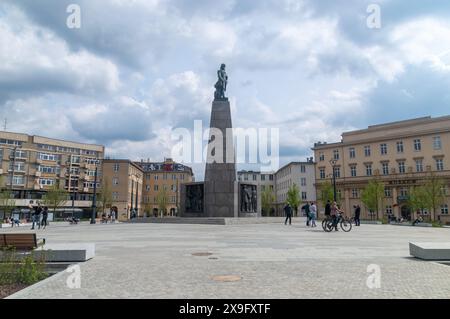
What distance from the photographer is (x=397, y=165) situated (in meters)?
64.8

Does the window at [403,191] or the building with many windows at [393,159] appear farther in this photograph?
the window at [403,191]

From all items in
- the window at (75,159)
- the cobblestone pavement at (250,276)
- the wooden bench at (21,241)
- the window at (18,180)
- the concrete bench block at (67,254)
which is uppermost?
the window at (75,159)

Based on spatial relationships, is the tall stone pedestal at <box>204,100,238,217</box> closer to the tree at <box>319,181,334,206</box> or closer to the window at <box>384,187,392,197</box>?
the tree at <box>319,181,334,206</box>

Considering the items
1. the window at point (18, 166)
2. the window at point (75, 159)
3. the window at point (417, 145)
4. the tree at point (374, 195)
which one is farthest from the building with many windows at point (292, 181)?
the window at point (18, 166)

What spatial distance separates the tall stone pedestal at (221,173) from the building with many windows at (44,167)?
4206 cm

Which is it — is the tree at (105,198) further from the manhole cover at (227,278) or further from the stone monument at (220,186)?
the manhole cover at (227,278)

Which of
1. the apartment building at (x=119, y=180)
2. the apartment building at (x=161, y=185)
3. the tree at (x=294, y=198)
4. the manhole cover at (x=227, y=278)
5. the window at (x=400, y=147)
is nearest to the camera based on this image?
the manhole cover at (x=227, y=278)

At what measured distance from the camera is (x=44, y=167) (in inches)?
2923

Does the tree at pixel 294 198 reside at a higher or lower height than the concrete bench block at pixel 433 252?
higher

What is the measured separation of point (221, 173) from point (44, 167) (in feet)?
188

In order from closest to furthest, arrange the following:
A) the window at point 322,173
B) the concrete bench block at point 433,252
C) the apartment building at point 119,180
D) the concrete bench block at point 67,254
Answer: the concrete bench block at point 67,254, the concrete bench block at point 433,252, the window at point 322,173, the apartment building at point 119,180

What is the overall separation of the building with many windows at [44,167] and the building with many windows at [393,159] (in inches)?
1947

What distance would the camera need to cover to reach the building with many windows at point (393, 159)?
6003 cm
